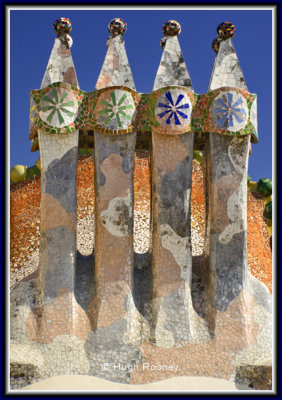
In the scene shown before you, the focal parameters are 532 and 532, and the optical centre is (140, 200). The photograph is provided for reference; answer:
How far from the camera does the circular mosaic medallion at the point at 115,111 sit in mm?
8859

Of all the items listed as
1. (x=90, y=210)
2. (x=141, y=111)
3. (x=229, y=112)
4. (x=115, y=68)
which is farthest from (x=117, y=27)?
(x=90, y=210)

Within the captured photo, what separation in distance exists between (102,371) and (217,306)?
2.12 m

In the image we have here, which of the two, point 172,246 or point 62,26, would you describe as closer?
point 172,246

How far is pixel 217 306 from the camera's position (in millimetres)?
8680

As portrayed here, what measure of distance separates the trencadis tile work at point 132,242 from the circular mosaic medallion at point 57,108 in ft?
0.06

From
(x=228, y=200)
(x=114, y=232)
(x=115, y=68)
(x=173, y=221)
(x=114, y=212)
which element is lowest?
(x=114, y=232)

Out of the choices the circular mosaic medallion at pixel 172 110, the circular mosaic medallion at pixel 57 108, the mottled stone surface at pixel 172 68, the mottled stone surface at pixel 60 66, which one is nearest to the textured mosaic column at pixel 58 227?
the circular mosaic medallion at pixel 57 108

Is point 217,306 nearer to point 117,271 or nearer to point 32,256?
point 117,271

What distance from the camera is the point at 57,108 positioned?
8812 millimetres

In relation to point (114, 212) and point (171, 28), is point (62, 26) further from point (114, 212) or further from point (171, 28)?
point (114, 212)

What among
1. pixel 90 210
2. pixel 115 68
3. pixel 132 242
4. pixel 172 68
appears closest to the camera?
pixel 132 242

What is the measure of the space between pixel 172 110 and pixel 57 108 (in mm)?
1922

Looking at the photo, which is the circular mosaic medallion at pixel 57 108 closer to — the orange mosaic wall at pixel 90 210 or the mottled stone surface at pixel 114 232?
the mottled stone surface at pixel 114 232
